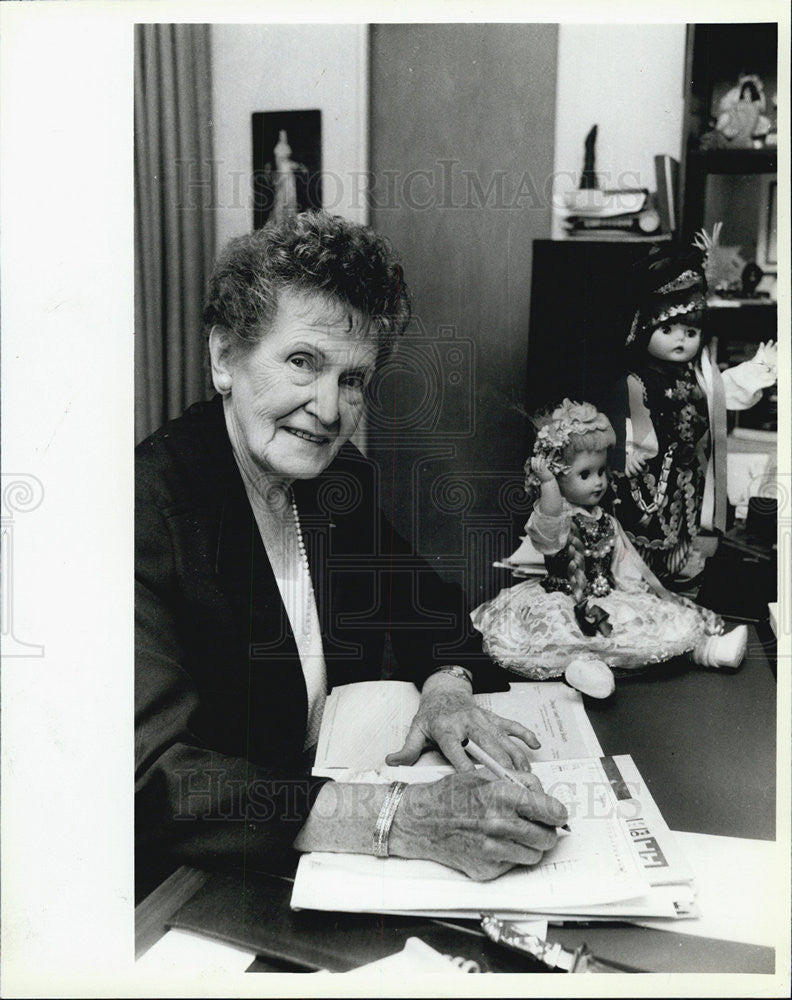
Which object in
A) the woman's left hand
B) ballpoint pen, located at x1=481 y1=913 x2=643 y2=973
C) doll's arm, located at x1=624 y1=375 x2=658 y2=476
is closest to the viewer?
ballpoint pen, located at x1=481 y1=913 x2=643 y2=973

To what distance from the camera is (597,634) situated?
4.71 ft

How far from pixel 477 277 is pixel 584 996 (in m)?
1.06

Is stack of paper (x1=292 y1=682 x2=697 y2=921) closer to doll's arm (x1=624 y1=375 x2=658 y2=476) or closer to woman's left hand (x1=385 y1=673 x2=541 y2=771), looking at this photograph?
woman's left hand (x1=385 y1=673 x2=541 y2=771)

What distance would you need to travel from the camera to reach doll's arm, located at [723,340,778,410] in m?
1.35

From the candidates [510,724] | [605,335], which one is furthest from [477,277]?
[510,724]

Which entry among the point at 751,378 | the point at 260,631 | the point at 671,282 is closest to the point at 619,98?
the point at 671,282

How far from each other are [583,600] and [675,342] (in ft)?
1.45

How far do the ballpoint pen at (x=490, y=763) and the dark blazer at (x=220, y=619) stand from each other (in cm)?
21

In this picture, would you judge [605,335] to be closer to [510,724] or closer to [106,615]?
[510,724]

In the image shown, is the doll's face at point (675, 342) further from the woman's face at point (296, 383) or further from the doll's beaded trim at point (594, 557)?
the woman's face at point (296, 383)

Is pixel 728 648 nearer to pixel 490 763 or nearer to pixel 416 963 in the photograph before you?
pixel 490 763

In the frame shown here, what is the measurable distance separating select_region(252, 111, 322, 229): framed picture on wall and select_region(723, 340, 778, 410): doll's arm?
2.29 ft

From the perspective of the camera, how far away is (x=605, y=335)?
139 cm

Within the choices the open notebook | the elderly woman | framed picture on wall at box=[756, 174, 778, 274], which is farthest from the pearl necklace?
framed picture on wall at box=[756, 174, 778, 274]
